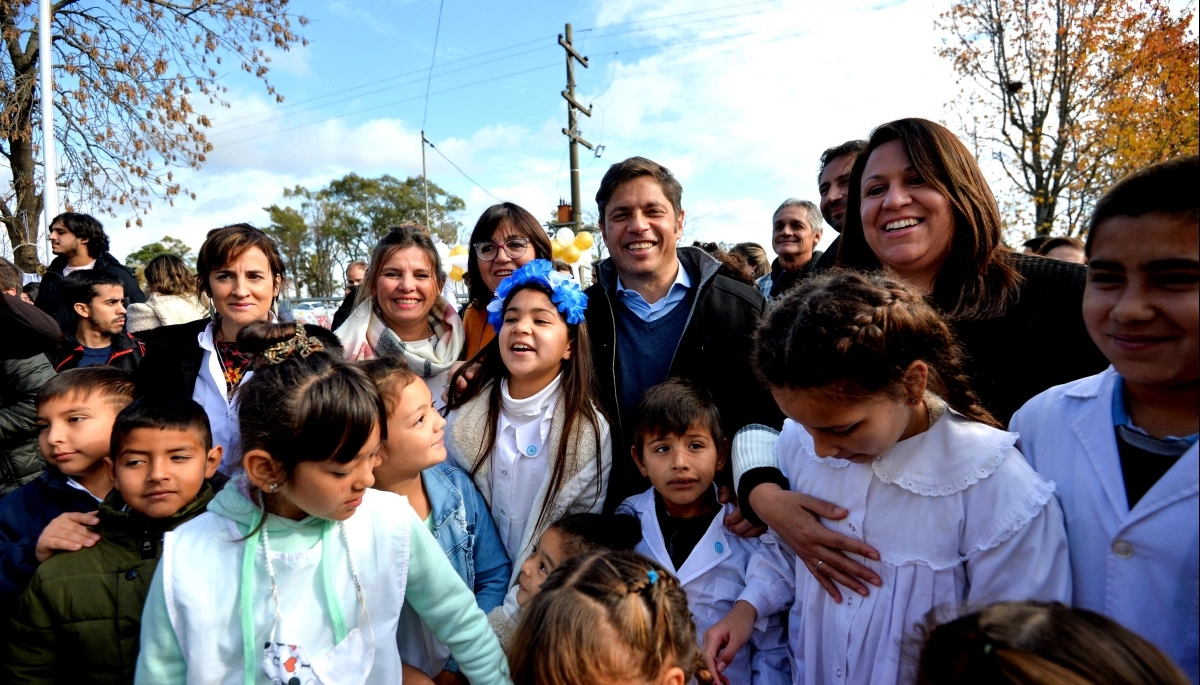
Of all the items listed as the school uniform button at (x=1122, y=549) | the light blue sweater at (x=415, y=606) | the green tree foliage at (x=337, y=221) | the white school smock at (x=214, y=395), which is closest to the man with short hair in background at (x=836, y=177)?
the school uniform button at (x=1122, y=549)

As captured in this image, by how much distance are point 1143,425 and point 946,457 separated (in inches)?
14.7

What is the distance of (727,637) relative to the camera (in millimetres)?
1951

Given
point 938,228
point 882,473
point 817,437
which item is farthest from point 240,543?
point 938,228

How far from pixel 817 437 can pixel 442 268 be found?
86.5 inches

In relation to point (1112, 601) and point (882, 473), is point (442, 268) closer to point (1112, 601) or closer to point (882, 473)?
point (882, 473)

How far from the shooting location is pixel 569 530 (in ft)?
7.24

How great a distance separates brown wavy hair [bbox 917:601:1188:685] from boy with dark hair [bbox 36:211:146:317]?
6429 millimetres

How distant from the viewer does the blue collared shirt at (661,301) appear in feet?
9.04

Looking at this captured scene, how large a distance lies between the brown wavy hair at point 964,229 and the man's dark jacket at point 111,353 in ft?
15.4

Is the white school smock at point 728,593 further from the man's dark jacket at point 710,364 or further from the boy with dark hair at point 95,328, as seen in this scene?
the boy with dark hair at point 95,328

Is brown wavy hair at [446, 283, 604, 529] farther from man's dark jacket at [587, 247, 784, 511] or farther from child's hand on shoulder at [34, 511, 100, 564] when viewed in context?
child's hand on shoulder at [34, 511, 100, 564]

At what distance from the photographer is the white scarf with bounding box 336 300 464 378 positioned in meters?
2.97

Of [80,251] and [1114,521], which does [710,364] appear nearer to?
[1114,521]

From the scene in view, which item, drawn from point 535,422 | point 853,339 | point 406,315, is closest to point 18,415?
point 406,315
